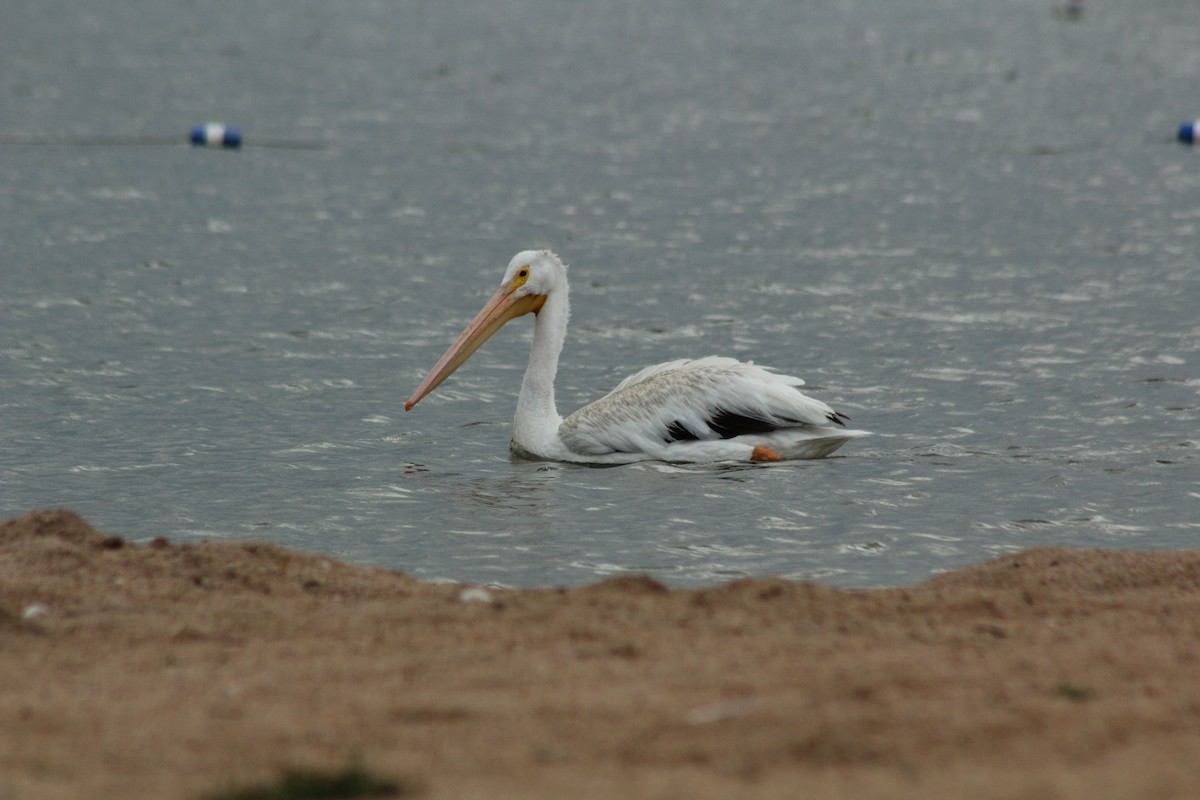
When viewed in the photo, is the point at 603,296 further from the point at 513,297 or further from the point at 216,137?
the point at 216,137

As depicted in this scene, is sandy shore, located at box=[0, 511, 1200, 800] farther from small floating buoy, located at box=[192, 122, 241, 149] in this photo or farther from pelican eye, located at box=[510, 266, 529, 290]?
small floating buoy, located at box=[192, 122, 241, 149]

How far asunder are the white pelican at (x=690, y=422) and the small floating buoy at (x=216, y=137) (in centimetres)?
1143

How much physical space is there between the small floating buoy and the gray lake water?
0.65 feet

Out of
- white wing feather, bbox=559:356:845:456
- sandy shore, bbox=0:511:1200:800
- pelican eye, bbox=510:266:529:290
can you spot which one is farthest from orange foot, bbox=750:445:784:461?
sandy shore, bbox=0:511:1200:800

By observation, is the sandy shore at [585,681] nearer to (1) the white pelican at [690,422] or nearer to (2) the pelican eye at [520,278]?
(1) the white pelican at [690,422]

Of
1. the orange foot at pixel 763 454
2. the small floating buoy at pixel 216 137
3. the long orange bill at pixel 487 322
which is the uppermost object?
the small floating buoy at pixel 216 137

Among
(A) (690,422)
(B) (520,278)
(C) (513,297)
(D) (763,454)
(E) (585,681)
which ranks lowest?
(D) (763,454)

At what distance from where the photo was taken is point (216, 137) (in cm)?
2011

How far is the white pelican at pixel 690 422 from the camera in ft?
30.8

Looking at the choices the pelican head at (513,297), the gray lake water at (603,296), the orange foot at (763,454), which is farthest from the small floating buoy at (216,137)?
the orange foot at (763,454)

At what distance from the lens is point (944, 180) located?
18828mm

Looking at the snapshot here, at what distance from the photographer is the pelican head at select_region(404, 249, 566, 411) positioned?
33.0ft

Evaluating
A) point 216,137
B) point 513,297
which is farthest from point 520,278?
point 216,137

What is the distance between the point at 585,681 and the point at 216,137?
16726 millimetres
